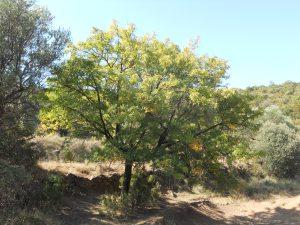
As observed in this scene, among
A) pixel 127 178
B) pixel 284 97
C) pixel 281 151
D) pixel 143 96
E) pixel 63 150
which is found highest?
pixel 284 97

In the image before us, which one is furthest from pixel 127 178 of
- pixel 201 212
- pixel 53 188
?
pixel 201 212

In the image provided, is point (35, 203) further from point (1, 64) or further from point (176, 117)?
point (176, 117)

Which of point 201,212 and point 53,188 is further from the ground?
point 53,188

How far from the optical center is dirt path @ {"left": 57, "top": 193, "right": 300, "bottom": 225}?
17.6m

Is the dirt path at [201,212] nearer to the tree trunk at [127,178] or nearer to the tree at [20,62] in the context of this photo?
the tree trunk at [127,178]

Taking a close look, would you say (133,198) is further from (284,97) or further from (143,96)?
(284,97)

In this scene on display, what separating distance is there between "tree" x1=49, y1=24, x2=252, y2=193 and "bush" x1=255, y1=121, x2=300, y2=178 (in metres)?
13.4

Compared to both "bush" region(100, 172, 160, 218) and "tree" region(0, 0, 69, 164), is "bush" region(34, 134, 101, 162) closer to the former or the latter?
"bush" region(100, 172, 160, 218)

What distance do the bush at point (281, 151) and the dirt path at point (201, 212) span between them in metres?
5.79

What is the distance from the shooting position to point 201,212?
22.1 metres

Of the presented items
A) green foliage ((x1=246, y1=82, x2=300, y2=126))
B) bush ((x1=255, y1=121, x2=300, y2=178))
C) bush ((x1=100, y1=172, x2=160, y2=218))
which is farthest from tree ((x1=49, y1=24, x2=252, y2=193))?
green foliage ((x1=246, y1=82, x2=300, y2=126))

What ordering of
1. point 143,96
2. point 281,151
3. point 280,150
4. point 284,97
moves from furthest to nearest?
point 284,97
point 280,150
point 281,151
point 143,96

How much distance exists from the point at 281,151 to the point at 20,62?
2344 cm

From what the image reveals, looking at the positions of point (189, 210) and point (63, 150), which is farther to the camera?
point (63, 150)
